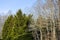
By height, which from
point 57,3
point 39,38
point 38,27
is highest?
point 57,3

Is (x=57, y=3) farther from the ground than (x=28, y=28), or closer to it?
farther from the ground

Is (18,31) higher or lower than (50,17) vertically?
lower

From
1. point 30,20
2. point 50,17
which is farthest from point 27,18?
point 50,17

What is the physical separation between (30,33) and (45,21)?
2.14 meters

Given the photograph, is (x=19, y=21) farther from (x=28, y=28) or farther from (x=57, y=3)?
(x=57, y=3)

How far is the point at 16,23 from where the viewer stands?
67.0ft

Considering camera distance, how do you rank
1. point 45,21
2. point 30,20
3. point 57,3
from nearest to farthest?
A: point 57,3
point 45,21
point 30,20

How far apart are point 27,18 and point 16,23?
136cm

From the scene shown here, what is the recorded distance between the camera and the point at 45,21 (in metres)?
19.6

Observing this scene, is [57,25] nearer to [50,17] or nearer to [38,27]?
[50,17]

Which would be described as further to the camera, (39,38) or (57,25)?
(39,38)

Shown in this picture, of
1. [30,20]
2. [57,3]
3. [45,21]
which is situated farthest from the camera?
[30,20]

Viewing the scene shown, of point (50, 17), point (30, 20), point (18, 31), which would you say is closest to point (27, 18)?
point (30, 20)

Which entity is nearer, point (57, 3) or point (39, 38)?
point (57, 3)
